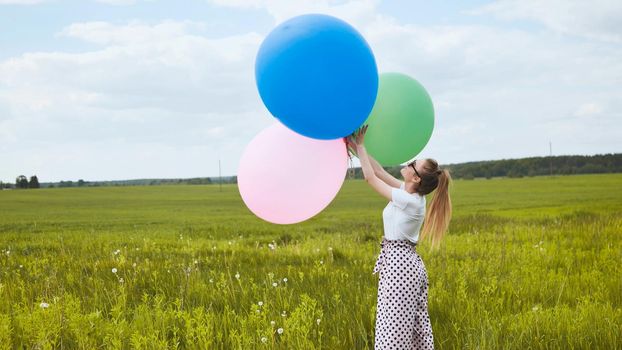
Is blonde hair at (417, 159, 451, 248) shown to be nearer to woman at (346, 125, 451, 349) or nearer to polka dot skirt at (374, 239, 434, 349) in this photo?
woman at (346, 125, 451, 349)

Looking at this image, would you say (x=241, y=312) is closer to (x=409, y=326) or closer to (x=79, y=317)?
(x=79, y=317)

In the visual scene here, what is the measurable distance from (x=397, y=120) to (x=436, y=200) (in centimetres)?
72

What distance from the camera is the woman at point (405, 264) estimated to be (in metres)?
3.60

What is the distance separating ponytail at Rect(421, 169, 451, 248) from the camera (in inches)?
151

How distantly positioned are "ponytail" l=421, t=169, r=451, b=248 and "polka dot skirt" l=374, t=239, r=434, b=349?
28 centimetres

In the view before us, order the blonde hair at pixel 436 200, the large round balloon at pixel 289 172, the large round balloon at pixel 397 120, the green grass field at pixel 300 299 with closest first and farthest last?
the blonde hair at pixel 436 200 < the green grass field at pixel 300 299 < the large round balloon at pixel 289 172 < the large round balloon at pixel 397 120

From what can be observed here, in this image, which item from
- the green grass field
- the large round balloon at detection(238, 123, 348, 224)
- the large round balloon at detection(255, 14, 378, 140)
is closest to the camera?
the large round balloon at detection(255, 14, 378, 140)

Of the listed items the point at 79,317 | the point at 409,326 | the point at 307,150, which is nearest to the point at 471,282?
the point at 409,326

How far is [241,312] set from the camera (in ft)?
14.8

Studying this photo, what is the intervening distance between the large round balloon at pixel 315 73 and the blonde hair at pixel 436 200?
0.66 metres

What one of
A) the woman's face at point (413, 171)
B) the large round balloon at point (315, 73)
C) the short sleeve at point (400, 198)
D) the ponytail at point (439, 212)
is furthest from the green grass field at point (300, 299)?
the large round balloon at point (315, 73)

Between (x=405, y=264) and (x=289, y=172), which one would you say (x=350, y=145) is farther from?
(x=405, y=264)

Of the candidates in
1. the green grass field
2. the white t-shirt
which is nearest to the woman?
the white t-shirt

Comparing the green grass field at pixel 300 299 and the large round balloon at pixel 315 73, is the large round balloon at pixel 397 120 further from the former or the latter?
the green grass field at pixel 300 299
